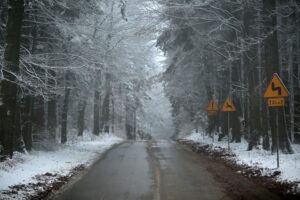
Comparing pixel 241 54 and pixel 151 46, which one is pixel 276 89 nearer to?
pixel 241 54

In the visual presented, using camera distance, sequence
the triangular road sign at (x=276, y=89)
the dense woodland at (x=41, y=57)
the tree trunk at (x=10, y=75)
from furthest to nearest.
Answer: the dense woodland at (x=41, y=57)
the tree trunk at (x=10, y=75)
the triangular road sign at (x=276, y=89)

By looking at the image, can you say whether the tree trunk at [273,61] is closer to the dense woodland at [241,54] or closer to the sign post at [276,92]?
the dense woodland at [241,54]

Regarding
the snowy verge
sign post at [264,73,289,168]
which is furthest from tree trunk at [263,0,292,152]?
the snowy verge

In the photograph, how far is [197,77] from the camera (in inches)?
1334

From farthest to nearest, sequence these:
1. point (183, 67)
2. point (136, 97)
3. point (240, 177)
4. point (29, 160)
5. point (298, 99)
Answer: point (136, 97) → point (183, 67) → point (298, 99) → point (29, 160) → point (240, 177)

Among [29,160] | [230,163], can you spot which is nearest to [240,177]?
[230,163]

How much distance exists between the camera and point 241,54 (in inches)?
861

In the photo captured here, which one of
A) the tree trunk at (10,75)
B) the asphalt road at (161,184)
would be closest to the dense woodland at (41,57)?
the tree trunk at (10,75)

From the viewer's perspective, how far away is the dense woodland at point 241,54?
19.4 meters

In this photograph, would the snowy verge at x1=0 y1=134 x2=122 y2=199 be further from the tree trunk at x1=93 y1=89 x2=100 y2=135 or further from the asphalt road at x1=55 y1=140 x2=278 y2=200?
the tree trunk at x1=93 y1=89 x2=100 y2=135

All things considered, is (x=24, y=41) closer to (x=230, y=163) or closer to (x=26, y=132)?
(x=26, y=132)

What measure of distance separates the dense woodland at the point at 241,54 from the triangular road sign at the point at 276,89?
12.7 ft

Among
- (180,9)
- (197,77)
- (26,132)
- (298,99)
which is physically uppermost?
(180,9)

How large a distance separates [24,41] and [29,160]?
6397 mm
